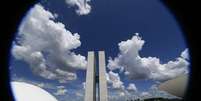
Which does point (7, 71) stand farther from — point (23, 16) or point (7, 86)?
point (23, 16)

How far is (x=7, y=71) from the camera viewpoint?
321 centimetres

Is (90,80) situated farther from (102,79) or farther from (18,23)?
(18,23)

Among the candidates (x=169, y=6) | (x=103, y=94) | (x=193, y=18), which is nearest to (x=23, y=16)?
(x=169, y=6)

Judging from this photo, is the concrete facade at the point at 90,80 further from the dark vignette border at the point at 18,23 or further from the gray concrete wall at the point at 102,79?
the dark vignette border at the point at 18,23

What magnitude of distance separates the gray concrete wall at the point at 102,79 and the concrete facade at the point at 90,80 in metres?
1.52

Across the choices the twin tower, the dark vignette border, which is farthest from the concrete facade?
the dark vignette border

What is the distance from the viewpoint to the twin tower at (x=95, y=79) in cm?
5278

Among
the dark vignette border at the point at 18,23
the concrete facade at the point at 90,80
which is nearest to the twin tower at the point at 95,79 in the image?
the concrete facade at the point at 90,80

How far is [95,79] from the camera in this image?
56.1 m

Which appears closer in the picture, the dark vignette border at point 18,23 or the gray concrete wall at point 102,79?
the dark vignette border at point 18,23

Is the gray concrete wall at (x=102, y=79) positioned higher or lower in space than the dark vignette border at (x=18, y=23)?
higher

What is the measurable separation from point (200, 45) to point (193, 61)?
20 centimetres

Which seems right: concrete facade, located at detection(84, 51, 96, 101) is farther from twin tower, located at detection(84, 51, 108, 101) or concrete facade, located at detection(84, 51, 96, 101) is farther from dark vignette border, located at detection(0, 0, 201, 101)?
dark vignette border, located at detection(0, 0, 201, 101)

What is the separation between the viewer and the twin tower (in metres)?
52.8
